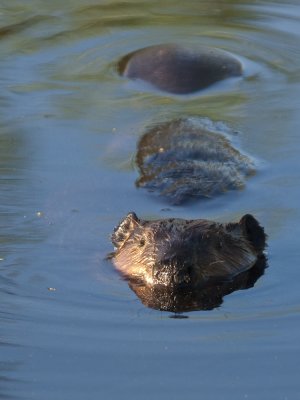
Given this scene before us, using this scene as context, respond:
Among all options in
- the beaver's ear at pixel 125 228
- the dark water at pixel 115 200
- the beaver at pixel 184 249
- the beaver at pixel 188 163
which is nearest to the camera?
the dark water at pixel 115 200

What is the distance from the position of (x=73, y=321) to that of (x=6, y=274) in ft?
2.88

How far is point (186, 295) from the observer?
665 cm

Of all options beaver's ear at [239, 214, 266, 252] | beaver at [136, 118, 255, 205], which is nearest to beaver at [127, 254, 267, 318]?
beaver's ear at [239, 214, 266, 252]

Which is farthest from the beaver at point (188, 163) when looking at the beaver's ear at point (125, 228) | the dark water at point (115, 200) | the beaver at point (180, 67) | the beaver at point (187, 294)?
the beaver at point (180, 67)

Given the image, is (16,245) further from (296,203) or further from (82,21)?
(82,21)

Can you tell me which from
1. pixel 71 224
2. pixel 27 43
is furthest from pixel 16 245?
pixel 27 43

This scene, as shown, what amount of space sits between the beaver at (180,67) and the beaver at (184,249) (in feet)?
11.2

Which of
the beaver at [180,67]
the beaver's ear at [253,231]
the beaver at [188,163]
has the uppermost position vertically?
the beaver's ear at [253,231]

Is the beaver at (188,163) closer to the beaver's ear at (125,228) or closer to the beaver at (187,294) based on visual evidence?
the beaver's ear at (125,228)

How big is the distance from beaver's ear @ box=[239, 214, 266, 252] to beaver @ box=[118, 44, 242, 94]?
133 inches

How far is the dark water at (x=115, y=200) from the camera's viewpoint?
5691mm

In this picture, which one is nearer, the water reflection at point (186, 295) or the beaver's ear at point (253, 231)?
the water reflection at point (186, 295)

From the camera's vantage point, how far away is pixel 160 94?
10633 millimetres

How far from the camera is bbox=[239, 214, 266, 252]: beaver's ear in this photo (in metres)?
7.36
